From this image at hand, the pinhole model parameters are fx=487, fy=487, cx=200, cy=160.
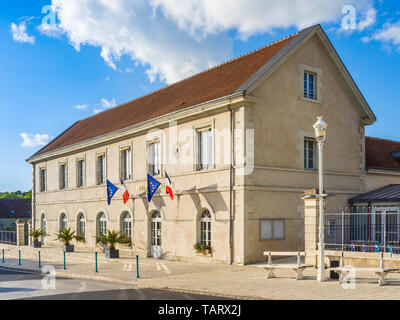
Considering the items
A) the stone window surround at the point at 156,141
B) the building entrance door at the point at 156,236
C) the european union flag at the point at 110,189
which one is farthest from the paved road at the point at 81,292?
the european union flag at the point at 110,189

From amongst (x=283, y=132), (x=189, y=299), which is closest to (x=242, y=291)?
(x=189, y=299)

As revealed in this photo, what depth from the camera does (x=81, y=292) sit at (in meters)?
12.7

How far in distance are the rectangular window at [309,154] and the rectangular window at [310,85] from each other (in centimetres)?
191

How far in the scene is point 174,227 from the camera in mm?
20984

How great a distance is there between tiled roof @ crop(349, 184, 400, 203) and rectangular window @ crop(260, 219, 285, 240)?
420 centimetres

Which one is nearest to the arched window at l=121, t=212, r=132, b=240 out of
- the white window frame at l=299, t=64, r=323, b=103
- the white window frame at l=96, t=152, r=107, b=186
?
the white window frame at l=96, t=152, r=107, b=186

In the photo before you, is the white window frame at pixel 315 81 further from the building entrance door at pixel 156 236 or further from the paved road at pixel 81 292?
the paved road at pixel 81 292

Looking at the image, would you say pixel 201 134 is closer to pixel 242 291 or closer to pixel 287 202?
pixel 287 202

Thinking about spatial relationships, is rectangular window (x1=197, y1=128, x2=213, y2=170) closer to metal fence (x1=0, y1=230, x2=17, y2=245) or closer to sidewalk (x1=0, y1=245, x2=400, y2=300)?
sidewalk (x1=0, y1=245, x2=400, y2=300)

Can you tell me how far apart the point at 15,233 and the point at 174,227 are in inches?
729

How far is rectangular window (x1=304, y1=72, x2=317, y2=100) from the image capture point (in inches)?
815

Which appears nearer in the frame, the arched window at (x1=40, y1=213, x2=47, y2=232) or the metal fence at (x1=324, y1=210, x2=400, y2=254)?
the metal fence at (x1=324, y1=210, x2=400, y2=254)

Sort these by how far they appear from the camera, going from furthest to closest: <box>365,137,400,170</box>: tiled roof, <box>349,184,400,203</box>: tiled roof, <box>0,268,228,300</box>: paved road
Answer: <box>365,137,400,170</box>: tiled roof, <box>349,184,400,203</box>: tiled roof, <box>0,268,228,300</box>: paved road

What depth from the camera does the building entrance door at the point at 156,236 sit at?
2214cm
